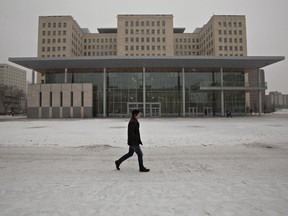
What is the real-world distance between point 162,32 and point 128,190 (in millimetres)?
69561

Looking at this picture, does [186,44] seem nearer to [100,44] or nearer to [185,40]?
[185,40]

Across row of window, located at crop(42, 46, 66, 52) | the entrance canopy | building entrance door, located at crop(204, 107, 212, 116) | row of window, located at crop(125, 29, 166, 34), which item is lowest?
building entrance door, located at crop(204, 107, 212, 116)

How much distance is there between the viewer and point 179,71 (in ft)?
148

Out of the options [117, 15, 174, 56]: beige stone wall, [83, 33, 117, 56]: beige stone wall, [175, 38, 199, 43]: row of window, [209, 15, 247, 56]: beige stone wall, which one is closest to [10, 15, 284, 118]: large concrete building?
[209, 15, 247, 56]: beige stone wall

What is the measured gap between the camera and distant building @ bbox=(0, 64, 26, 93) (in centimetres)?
12712

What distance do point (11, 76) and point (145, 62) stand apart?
435 ft

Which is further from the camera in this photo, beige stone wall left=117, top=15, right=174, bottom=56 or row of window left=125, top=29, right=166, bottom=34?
row of window left=125, top=29, right=166, bottom=34

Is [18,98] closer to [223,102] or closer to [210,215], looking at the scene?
[223,102]

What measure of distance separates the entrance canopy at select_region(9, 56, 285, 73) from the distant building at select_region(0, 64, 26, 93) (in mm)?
100414

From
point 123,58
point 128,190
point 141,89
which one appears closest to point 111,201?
point 128,190

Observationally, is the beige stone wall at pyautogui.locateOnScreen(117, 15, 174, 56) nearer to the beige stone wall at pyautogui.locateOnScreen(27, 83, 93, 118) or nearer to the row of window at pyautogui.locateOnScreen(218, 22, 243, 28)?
the row of window at pyautogui.locateOnScreen(218, 22, 243, 28)

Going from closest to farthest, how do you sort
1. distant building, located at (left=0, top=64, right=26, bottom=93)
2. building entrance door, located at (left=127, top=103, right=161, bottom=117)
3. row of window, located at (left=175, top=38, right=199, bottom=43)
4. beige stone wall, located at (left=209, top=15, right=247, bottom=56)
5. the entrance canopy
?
the entrance canopy
building entrance door, located at (left=127, top=103, right=161, bottom=117)
beige stone wall, located at (left=209, top=15, right=247, bottom=56)
row of window, located at (left=175, top=38, right=199, bottom=43)
distant building, located at (left=0, top=64, right=26, bottom=93)

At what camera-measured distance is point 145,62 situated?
3981 centimetres

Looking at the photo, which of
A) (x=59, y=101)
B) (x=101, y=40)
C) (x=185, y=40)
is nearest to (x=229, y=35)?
(x=185, y=40)
